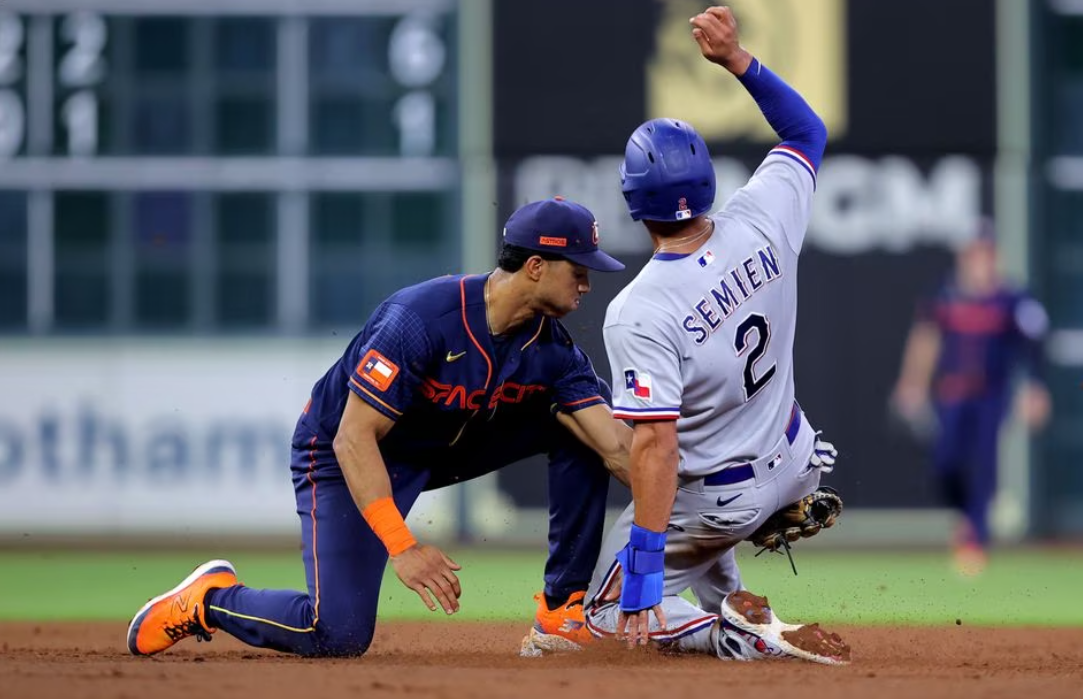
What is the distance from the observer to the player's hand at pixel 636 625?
209 inches

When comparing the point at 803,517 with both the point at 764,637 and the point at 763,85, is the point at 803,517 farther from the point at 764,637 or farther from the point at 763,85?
the point at 763,85

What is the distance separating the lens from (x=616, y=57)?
1268cm

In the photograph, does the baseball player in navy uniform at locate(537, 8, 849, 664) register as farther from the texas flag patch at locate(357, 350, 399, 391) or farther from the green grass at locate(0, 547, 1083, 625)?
the green grass at locate(0, 547, 1083, 625)

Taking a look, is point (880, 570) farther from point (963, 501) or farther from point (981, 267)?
point (981, 267)

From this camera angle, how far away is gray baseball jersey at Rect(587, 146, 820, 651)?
5.31m

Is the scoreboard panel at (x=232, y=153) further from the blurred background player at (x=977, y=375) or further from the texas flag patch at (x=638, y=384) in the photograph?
the texas flag patch at (x=638, y=384)

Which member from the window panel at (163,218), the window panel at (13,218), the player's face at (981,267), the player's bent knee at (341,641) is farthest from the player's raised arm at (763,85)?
the window panel at (13,218)

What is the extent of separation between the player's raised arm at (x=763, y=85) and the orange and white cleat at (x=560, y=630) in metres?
1.78

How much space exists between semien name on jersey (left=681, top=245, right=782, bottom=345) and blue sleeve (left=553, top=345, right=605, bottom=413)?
0.76 meters

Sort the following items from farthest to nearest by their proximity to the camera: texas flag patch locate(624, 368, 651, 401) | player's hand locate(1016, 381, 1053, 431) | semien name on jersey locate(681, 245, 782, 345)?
player's hand locate(1016, 381, 1053, 431)
semien name on jersey locate(681, 245, 782, 345)
texas flag patch locate(624, 368, 651, 401)

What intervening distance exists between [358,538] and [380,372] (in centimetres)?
70

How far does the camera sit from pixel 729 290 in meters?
5.44

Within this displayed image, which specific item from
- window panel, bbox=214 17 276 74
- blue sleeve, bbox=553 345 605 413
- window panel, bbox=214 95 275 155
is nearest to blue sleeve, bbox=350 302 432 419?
blue sleeve, bbox=553 345 605 413

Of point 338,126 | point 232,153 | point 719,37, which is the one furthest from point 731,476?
point 232,153
